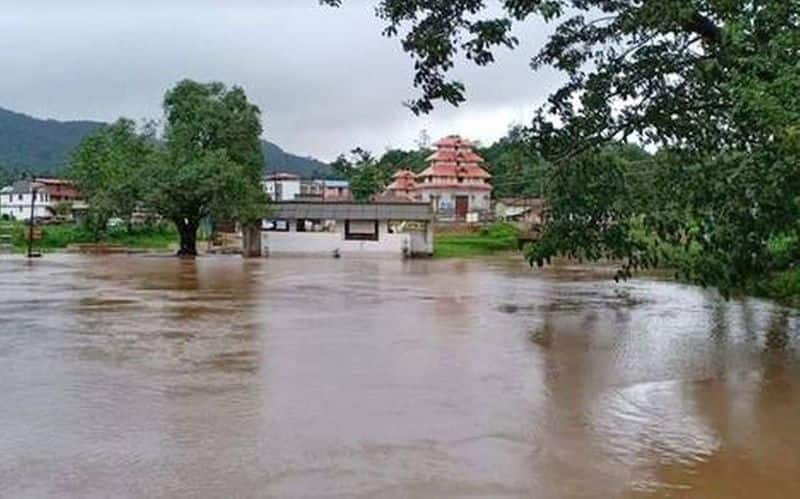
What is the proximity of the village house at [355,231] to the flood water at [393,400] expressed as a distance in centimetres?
2951

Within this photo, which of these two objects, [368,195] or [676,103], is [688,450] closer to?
[676,103]

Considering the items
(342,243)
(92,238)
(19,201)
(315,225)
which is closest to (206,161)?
(342,243)

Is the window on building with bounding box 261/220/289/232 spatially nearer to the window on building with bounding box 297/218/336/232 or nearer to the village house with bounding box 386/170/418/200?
the window on building with bounding box 297/218/336/232

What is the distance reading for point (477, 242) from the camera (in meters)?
55.5

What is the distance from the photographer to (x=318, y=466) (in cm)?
663

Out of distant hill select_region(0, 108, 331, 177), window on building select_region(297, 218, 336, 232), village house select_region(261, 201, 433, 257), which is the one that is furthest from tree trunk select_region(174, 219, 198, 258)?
distant hill select_region(0, 108, 331, 177)

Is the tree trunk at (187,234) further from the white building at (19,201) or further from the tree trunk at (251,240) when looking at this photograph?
the white building at (19,201)

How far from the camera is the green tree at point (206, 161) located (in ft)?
130

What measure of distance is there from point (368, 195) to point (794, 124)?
65.1m

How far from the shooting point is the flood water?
21.0 ft

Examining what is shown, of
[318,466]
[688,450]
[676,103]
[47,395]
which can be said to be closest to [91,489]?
[318,466]

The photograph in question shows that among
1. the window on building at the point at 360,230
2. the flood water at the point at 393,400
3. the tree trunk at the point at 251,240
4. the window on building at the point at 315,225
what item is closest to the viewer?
the flood water at the point at 393,400

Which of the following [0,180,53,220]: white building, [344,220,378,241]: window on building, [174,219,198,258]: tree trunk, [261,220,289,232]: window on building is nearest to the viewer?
[174,219,198,258]: tree trunk

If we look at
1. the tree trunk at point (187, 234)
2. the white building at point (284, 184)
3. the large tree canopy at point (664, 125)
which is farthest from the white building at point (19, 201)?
the large tree canopy at point (664, 125)
